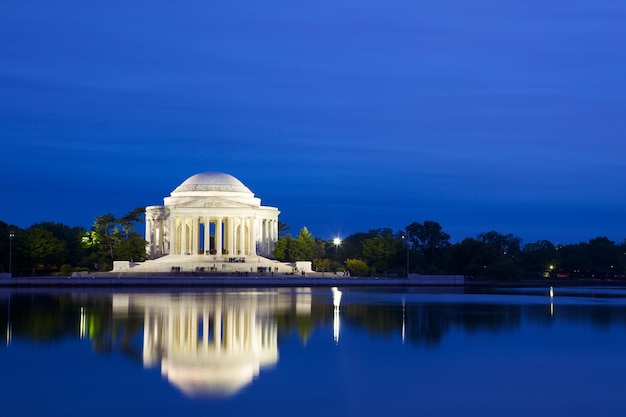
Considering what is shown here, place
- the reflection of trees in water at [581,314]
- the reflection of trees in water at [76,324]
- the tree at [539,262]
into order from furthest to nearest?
1. the tree at [539,262]
2. the reflection of trees in water at [581,314]
3. the reflection of trees in water at [76,324]

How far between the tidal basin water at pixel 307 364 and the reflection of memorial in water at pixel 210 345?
0.07 m

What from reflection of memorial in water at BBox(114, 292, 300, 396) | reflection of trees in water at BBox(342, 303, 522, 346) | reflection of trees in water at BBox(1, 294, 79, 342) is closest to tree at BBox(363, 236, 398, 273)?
reflection of trees in water at BBox(342, 303, 522, 346)

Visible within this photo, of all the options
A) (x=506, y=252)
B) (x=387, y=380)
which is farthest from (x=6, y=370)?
(x=506, y=252)

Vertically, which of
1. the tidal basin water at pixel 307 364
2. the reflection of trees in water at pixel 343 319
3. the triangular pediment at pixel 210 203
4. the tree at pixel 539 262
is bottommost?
the tidal basin water at pixel 307 364

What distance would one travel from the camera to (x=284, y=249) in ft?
434

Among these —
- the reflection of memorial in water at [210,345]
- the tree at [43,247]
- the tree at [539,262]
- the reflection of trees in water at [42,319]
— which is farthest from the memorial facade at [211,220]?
the reflection of memorial in water at [210,345]

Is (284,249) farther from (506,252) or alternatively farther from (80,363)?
(80,363)

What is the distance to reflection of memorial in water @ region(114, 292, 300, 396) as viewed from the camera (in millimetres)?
24719

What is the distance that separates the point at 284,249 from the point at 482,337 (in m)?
96.2

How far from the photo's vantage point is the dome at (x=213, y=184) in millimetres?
140875

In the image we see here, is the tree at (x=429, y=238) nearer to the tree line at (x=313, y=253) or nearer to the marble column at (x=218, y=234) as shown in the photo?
the tree line at (x=313, y=253)

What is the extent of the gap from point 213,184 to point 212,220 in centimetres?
582

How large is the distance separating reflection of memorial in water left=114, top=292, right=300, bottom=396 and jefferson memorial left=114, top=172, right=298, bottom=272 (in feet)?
254

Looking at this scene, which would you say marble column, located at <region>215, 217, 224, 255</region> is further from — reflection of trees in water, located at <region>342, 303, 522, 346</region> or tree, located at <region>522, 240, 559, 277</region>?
reflection of trees in water, located at <region>342, 303, 522, 346</region>
